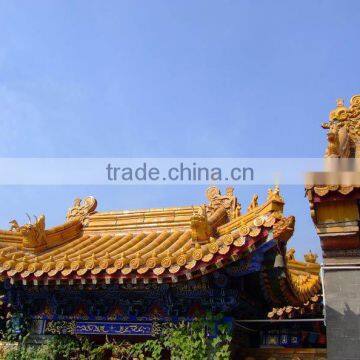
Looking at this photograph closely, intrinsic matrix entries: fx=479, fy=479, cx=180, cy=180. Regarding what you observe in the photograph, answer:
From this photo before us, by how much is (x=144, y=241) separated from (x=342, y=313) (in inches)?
199

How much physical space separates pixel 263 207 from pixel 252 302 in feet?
7.25

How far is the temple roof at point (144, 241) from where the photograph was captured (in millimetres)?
6945

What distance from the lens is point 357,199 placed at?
6277 mm

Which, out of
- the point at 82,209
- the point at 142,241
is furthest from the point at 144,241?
the point at 82,209

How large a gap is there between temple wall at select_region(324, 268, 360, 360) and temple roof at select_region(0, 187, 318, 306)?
915mm

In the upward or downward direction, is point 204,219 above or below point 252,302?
above

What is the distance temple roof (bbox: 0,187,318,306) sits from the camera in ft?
22.8

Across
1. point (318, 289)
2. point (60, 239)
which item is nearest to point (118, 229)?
point (60, 239)

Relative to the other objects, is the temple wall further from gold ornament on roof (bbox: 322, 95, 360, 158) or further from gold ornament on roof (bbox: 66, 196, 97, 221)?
gold ornament on roof (bbox: 66, 196, 97, 221)

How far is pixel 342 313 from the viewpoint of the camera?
6215 millimetres

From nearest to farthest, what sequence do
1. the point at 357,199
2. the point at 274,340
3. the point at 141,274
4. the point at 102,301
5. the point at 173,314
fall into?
the point at 357,199
the point at 141,274
the point at 173,314
the point at 102,301
the point at 274,340

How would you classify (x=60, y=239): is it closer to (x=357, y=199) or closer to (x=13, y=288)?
(x=13, y=288)

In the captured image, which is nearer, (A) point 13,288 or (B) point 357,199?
(B) point 357,199

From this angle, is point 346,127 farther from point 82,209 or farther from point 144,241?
point 82,209
